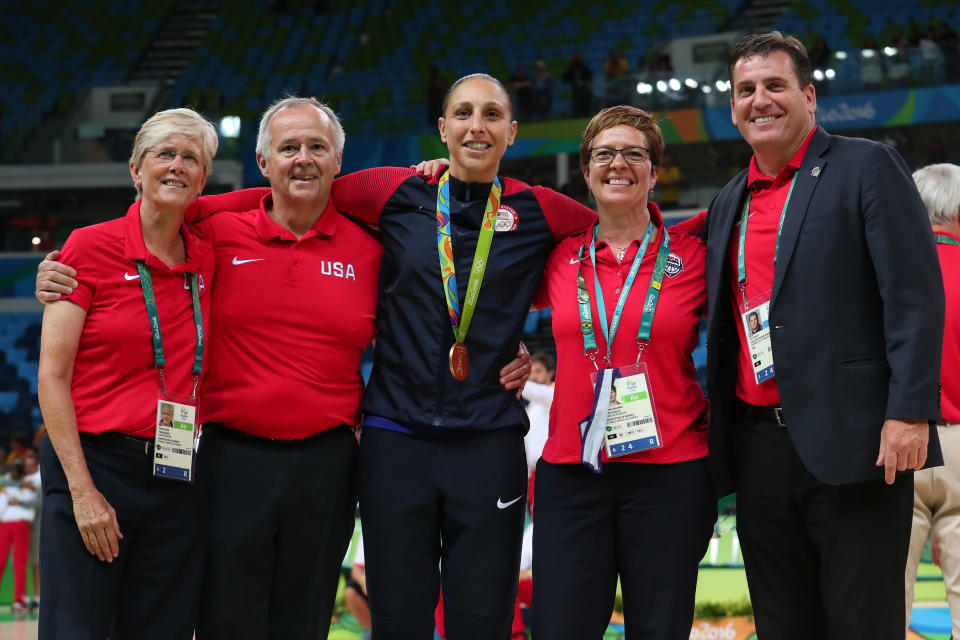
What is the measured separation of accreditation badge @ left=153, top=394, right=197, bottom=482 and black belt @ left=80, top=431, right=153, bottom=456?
0.14 ft

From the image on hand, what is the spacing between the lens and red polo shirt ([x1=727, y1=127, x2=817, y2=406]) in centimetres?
273

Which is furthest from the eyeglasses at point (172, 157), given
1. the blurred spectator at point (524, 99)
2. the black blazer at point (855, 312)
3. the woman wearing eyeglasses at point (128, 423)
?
the blurred spectator at point (524, 99)

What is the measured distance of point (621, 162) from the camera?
9.89 feet

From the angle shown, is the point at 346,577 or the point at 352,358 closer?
the point at 352,358

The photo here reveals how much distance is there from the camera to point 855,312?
8.48 ft

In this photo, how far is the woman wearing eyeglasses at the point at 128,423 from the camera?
8.89 feet

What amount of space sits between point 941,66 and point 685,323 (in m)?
12.2

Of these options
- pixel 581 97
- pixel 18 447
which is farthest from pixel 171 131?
pixel 581 97

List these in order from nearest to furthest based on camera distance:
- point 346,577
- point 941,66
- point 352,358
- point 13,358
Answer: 1. point 352,358
2. point 346,577
3. point 941,66
4. point 13,358

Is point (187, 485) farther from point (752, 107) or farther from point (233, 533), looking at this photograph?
point (752, 107)

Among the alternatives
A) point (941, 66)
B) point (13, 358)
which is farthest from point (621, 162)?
point (13, 358)

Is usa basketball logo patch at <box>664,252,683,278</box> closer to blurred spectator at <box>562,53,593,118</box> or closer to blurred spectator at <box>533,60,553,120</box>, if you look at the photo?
blurred spectator at <box>562,53,593,118</box>

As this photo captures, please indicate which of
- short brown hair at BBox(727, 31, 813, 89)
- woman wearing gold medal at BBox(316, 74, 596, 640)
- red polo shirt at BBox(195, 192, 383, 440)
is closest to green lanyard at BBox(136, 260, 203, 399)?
red polo shirt at BBox(195, 192, 383, 440)

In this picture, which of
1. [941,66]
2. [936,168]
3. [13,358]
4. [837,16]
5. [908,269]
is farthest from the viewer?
[837,16]
